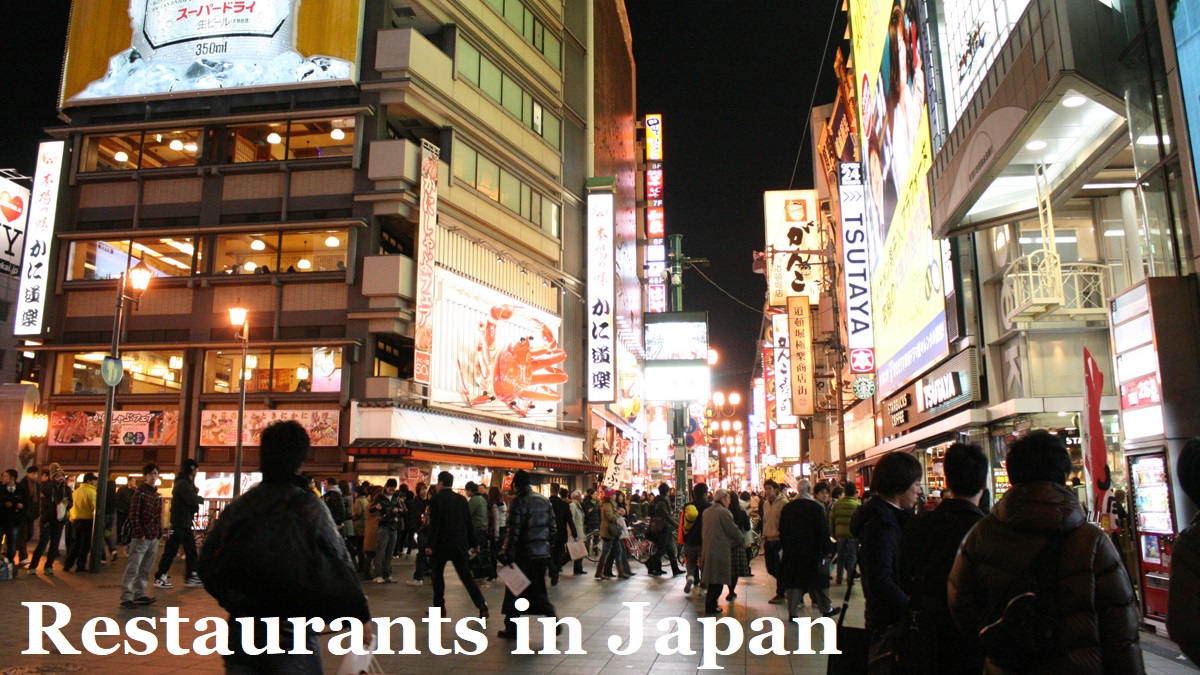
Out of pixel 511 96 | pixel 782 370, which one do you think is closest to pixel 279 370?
pixel 511 96

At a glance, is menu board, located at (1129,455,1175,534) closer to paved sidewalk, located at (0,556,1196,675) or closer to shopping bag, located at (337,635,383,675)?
paved sidewalk, located at (0,556,1196,675)

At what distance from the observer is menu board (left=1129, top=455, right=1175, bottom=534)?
32.7 ft

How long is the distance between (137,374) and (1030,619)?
30.7 metres

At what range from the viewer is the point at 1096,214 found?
650 inches

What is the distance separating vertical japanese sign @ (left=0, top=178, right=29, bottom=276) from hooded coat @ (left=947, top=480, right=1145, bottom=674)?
4682 centimetres

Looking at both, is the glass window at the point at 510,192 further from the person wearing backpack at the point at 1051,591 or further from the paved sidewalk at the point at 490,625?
the person wearing backpack at the point at 1051,591

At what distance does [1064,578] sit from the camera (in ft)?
10.8

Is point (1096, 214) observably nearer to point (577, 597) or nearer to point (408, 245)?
point (577, 597)

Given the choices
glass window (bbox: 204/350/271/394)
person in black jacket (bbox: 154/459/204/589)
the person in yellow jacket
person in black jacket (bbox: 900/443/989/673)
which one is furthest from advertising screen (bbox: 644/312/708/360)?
person in black jacket (bbox: 900/443/989/673)

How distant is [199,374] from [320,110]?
9.41m

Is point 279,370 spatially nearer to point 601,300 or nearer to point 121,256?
point 121,256

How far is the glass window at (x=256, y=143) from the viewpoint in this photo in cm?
2925

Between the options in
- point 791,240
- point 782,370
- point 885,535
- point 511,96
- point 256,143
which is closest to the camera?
point 885,535

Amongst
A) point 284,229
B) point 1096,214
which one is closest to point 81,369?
point 284,229
